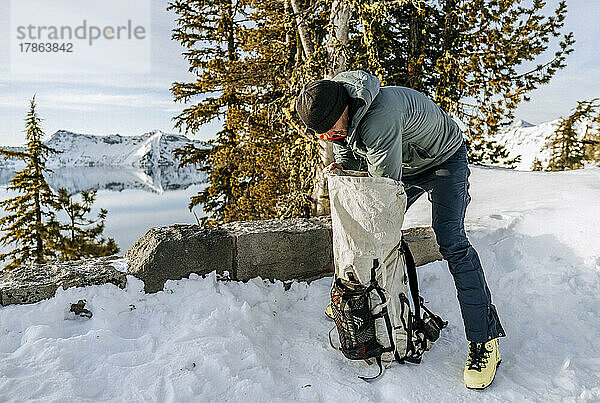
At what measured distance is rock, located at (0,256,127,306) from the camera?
96.7 inches

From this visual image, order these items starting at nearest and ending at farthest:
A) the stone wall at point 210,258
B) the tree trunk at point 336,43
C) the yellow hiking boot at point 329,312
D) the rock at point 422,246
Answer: the stone wall at point 210,258
the yellow hiking boot at point 329,312
the rock at point 422,246
the tree trunk at point 336,43

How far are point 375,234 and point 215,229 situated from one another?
1482 mm

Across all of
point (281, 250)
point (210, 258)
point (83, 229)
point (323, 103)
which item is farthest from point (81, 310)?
point (83, 229)

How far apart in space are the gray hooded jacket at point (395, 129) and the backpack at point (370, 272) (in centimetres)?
17

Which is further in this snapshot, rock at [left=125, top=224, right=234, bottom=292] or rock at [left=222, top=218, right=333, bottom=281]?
rock at [left=222, top=218, right=333, bottom=281]

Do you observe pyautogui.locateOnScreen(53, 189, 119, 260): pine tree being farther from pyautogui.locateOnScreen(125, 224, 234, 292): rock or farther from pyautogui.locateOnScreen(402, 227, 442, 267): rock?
pyautogui.locateOnScreen(402, 227, 442, 267): rock

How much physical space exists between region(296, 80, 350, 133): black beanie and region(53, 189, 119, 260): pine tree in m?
19.7

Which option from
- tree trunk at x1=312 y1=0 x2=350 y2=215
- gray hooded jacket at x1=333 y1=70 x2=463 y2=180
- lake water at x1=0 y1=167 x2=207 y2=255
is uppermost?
tree trunk at x1=312 y1=0 x2=350 y2=215

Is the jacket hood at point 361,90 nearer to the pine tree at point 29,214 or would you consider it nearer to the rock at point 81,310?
the rock at point 81,310

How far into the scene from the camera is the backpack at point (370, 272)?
7.71 ft

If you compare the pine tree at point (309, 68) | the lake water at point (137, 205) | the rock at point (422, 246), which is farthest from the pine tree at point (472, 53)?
the lake water at point (137, 205)

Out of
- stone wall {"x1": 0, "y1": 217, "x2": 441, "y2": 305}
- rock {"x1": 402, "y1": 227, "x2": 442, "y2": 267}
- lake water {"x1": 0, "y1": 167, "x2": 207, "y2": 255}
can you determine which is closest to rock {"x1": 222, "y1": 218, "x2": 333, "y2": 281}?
stone wall {"x1": 0, "y1": 217, "x2": 441, "y2": 305}

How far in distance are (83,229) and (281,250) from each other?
67.3 feet

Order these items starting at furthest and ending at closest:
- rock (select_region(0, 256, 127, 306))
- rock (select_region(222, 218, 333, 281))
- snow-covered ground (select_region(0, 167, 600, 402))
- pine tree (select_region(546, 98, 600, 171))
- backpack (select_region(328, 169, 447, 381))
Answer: pine tree (select_region(546, 98, 600, 171)), rock (select_region(222, 218, 333, 281)), rock (select_region(0, 256, 127, 306)), backpack (select_region(328, 169, 447, 381)), snow-covered ground (select_region(0, 167, 600, 402))
